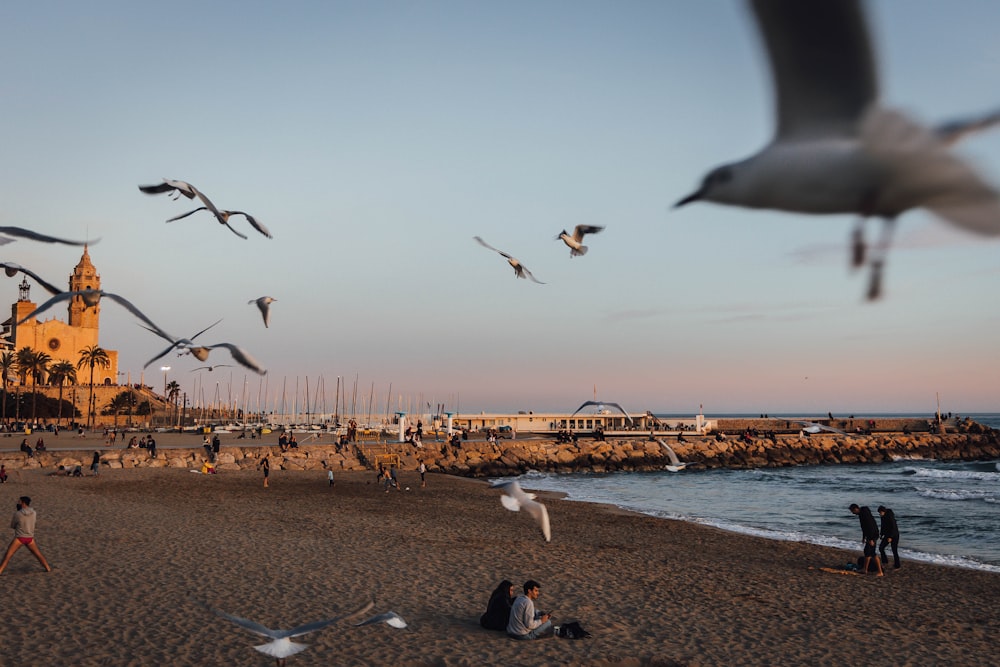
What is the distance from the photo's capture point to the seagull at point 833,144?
2.17 metres

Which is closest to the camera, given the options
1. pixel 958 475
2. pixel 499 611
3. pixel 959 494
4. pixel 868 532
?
pixel 499 611

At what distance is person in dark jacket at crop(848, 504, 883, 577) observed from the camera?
1478cm

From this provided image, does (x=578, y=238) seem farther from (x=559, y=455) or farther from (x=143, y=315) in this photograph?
(x=559, y=455)

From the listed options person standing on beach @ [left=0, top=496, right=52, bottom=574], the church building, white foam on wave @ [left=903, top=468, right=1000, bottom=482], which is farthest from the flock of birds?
the church building

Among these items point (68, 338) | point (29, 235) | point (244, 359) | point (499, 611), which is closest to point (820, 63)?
point (244, 359)

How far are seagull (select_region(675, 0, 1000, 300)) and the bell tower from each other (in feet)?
362

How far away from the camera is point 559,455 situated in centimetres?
4875

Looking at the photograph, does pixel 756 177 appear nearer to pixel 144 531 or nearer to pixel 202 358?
pixel 202 358

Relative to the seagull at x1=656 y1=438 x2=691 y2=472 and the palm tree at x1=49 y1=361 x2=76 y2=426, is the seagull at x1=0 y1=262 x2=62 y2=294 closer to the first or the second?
the seagull at x1=656 y1=438 x2=691 y2=472

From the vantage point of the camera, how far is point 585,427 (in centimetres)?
7012

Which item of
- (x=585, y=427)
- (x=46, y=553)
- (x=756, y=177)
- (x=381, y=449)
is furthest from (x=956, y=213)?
(x=585, y=427)

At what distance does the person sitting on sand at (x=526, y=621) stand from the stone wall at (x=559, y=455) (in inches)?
1085

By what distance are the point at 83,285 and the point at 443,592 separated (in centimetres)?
11223

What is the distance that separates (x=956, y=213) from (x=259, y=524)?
19361mm
